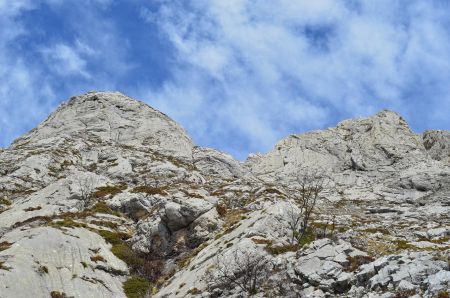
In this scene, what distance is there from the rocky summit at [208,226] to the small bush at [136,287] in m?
0.19

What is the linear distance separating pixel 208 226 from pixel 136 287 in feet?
46.3

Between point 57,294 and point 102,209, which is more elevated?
point 102,209

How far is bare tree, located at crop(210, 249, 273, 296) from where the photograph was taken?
40.1 metres

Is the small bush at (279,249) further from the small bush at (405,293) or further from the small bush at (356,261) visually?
the small bush at (405,293)

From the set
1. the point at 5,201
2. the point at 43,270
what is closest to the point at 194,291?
the point at 43,270

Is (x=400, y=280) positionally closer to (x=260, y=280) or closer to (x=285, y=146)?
(x=260, y=280)

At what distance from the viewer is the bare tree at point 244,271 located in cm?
4006

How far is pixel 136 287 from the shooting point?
4781 centimetres

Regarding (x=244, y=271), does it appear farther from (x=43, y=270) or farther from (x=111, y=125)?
(x=111, y=125)

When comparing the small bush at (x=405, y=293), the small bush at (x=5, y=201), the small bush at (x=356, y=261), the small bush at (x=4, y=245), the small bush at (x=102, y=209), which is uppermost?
the small bush at (x=5, y=201)

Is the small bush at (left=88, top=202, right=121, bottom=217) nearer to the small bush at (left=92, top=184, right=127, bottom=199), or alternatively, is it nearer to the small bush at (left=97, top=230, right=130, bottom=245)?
the small bush at (left=92, top=184, right=127, bottom=199)

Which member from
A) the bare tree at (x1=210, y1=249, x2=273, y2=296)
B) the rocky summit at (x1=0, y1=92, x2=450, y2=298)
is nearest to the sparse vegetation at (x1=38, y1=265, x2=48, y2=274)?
the rocky summit at (x1=0, y1=92, x2=450, y2=298)

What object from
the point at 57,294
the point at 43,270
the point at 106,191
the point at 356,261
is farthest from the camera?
the point at 106,191

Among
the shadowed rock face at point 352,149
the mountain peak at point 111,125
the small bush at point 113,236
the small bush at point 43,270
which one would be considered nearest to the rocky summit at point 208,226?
the small bush at point 43,270
